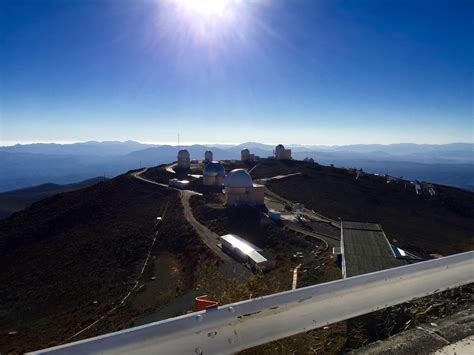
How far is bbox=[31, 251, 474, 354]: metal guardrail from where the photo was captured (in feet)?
11.2

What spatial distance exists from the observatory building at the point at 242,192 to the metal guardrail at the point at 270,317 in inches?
1387

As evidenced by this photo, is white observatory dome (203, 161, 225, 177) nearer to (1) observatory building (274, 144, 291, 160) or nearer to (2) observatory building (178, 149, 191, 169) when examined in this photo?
(2) observatory building (178, 149, 191, 169)

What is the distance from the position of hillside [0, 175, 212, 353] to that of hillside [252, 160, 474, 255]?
2075 centimetres

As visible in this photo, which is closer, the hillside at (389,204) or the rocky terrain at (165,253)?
the rocky terrain at (165,253)

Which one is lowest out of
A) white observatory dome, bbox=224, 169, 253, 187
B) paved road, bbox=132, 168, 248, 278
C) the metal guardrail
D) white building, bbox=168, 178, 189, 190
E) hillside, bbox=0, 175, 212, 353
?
hillside, bbox=0, 175, 212, 353

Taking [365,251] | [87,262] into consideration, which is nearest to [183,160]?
[87,262]

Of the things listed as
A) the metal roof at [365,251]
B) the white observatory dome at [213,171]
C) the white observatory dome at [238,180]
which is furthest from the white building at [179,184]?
the metal roof at [365,251]

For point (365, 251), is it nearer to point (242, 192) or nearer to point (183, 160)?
point (242, 192)

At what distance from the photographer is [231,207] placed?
39938 millimetres

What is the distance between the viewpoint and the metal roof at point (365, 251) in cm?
1409

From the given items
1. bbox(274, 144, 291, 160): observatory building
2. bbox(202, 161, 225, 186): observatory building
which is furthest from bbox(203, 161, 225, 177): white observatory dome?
bbox(274, 144, 291, 160): observatory building

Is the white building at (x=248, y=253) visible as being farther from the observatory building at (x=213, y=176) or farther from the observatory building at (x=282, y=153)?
the observatory building at (x=282, y=153)

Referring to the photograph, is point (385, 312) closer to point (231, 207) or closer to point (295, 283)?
point (295, 283)

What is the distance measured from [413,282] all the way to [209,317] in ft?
10.9
